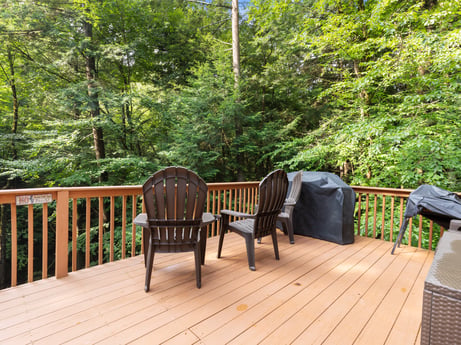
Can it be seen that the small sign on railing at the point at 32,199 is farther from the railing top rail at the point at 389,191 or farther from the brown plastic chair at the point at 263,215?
the railing top rail at the point at 389,191

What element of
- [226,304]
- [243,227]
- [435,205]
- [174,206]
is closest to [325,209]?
[435,205]

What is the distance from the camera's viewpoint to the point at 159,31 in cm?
761

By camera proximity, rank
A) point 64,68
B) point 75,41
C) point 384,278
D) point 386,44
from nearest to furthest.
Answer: point 384,278 < point 386,44 < point 75,41 < point 64,68

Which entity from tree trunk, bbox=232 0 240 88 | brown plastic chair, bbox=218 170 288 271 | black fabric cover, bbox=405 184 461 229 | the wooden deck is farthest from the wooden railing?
tree trunk, bbox=232 0 240 88

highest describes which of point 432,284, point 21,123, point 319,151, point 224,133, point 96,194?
point 21,123

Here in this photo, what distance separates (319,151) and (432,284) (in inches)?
201

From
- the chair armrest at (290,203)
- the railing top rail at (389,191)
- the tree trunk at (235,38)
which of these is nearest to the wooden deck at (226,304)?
the chair armrest at (290,203)

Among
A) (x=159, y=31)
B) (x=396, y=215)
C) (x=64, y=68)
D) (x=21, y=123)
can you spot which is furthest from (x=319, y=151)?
(x=21, y=123)

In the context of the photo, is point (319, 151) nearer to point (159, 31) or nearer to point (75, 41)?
point (159, 31)

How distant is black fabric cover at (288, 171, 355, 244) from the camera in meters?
3.21

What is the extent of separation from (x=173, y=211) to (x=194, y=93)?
5.29 meters

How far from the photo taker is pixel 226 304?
1772 millimetres

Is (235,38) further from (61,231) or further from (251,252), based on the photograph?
(61,231)

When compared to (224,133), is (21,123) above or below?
above
